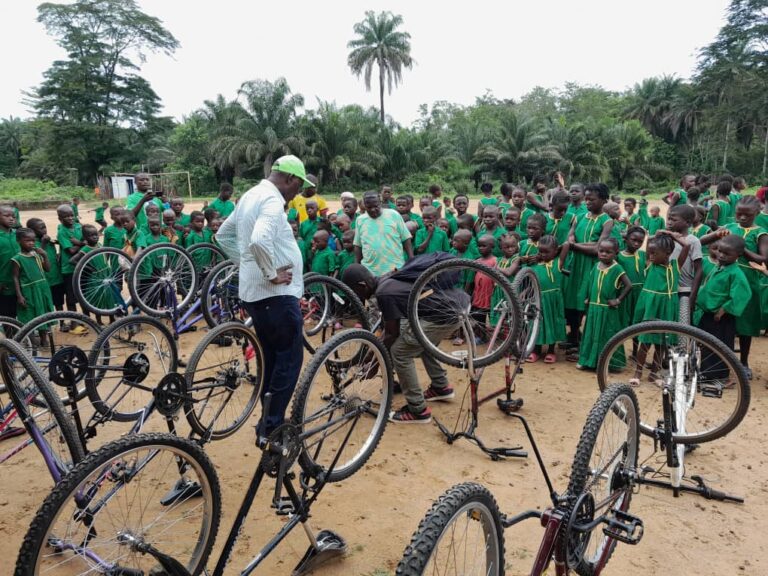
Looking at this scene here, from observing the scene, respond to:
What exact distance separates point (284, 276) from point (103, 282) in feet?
16.0

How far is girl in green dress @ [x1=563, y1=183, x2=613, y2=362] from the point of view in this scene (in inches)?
278

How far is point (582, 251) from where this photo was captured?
6.99m

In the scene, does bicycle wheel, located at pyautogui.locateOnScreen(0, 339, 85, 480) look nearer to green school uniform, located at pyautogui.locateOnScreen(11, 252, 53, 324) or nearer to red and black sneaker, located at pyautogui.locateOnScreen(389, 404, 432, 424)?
red and black sneaker, located at pyautogui.locateOnScreen(389, 404, 432, 424)

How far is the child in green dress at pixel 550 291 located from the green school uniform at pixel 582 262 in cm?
31

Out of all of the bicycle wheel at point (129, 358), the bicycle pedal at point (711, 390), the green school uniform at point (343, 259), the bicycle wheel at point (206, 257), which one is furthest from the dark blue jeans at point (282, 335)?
the bicycle wheel at point (206, 257)

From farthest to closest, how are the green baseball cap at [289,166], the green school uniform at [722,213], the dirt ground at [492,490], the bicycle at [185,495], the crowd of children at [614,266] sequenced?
the green school uniform at [722,213], the crowd of children at [614,266], the green baseball cap at [289,166], the dirt ground at [492,490], the bicycle at [185,495]

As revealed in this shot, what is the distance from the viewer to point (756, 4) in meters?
38.7

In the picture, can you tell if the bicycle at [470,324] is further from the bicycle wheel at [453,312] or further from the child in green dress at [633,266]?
the child in green dress at [633,266]

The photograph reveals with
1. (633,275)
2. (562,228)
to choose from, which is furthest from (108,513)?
(562,228)

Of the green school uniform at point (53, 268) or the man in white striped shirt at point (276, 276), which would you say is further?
the green school uniform at point (53, 268)

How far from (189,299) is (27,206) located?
30.2m

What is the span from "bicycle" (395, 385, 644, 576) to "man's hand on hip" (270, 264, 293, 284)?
2.12m

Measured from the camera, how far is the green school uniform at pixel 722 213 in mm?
10062

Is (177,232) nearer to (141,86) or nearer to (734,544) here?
(734,544)
